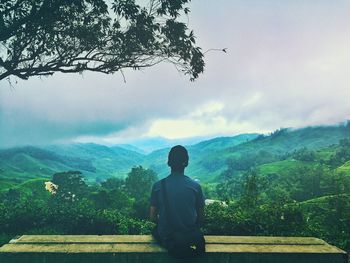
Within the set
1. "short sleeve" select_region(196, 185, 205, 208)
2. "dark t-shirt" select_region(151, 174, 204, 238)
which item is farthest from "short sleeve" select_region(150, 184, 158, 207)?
"short sleeve" select_region(196, 185, 205, 208)

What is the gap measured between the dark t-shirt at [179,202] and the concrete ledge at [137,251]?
1.81 feet

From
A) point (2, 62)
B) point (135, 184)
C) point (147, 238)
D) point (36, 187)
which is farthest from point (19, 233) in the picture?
point (36, 187)

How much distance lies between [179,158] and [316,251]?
2.89 meters

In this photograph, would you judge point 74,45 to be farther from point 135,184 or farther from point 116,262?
point 135,184

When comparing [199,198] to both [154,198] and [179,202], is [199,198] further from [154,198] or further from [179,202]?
[154,198]

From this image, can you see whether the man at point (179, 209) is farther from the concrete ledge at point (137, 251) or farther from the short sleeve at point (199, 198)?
the concrete ledge at point (137, 251)

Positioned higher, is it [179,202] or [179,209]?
[179,202]

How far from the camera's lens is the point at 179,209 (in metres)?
5.66

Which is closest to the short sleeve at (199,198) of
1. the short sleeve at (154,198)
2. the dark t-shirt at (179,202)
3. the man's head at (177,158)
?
the dark t-shirt at (179,202)

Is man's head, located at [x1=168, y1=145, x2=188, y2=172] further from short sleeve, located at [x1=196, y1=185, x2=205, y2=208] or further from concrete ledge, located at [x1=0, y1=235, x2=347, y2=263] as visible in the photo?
concrete ledge, located at [x1=0, y1=235, x2=347, y2=263]

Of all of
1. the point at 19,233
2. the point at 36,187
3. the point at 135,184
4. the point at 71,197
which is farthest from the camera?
the point at 36,187

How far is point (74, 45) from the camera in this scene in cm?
1204

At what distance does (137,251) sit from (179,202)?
42.9 inches

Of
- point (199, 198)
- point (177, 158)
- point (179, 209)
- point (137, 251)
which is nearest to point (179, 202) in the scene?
point (179, 209)
